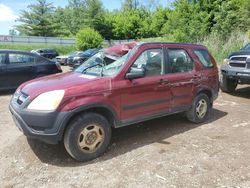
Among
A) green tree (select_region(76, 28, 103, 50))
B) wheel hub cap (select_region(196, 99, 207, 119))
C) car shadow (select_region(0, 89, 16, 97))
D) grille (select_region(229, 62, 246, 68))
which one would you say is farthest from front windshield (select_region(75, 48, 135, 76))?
green tree (select_region(76, 28, 103, 50))

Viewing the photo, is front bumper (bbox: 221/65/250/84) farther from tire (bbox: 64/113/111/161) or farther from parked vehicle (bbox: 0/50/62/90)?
parked vehicle (bbox: 0/50/62/90)

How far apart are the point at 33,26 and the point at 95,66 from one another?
47.0 m

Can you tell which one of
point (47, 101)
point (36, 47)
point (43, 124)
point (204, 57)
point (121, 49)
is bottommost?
point (43, 124)

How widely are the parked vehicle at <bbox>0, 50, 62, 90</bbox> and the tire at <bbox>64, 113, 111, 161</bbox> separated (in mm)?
5852

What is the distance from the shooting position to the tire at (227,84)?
9.20 metres

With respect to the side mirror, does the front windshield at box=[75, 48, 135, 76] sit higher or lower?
higher

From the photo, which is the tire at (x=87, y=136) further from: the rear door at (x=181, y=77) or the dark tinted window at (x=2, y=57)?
Answer: the dark tinted window at (x=2, y=57)

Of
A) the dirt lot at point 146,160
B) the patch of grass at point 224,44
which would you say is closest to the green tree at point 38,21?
the patch of grass at point 224,44

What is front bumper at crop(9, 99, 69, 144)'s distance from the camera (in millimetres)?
Answer: 3846

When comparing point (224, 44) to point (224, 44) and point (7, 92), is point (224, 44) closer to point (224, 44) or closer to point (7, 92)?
point (224, 44)

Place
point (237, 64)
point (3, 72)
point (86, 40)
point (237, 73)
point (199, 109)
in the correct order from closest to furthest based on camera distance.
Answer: point (199, 109) → point (237, 73) → point (237, 64) → point (3, 72) → point (86, 40)

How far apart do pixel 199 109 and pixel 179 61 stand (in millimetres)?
1187

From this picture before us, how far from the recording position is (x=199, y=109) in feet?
19.6

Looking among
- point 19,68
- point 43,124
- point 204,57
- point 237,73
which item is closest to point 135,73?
point 43,124
